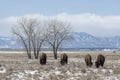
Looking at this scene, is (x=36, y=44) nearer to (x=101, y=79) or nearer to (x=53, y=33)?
(x=53, y=33)

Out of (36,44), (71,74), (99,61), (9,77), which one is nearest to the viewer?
(9,77)

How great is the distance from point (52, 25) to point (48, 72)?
59823mm

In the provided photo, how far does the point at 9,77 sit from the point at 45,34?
199 ft

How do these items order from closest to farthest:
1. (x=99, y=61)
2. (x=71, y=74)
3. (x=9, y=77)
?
(x=9, y=77) → (x=71, y=74) → (x=99, y=61)

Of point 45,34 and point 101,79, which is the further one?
point 45,34

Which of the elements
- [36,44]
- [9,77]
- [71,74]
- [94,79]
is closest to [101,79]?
[94,79]

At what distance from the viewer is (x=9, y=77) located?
74.6ft

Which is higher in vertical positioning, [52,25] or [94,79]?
[52,25]

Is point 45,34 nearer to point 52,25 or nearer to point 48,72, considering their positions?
point 52,25

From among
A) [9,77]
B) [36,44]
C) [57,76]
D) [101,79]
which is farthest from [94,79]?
[36,44]

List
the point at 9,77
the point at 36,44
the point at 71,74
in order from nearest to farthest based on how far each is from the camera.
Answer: the point at 9,77
the point at 71,74
the point at 36,44

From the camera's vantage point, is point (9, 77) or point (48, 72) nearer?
point (9, 77)

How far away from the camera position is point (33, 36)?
8069 centimetres

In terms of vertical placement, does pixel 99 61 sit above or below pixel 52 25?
below
